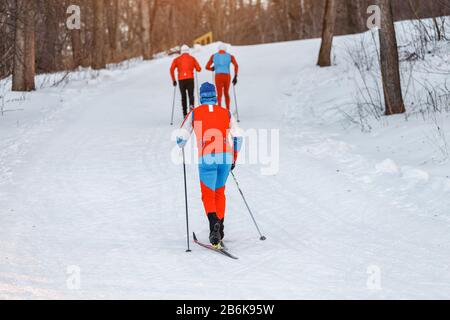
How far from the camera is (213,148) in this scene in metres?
7.20

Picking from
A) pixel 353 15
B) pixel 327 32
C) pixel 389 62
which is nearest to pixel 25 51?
pixel 327 32

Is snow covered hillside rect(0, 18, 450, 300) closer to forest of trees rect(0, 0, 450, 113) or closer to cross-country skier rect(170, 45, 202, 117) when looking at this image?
cross-country skier rect(170, 45, 202, 117)

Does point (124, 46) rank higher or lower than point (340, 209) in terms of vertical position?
higher

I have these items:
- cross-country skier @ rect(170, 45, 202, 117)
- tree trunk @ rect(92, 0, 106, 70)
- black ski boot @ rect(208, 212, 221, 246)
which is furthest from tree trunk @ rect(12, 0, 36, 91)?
black ski boot @ rect(208, 212, 221, 246)

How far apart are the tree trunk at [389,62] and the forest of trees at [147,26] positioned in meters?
0.02

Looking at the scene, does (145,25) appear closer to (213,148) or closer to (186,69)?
(186,69)

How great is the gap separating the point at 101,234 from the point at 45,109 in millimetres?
9664

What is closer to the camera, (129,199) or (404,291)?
(404,291)

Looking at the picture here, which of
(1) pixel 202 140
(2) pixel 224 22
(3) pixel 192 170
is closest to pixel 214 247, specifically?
(1) pixel 202 140

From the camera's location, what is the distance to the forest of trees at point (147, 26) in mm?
17844

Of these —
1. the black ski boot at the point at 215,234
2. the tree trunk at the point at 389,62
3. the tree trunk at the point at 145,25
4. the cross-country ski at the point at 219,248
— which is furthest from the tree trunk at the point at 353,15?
the black ski boot at the point at 215,234

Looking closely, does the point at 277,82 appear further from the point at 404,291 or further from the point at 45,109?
the point at 404,291

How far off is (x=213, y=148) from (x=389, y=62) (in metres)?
6.80

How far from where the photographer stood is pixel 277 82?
20.3 meters
